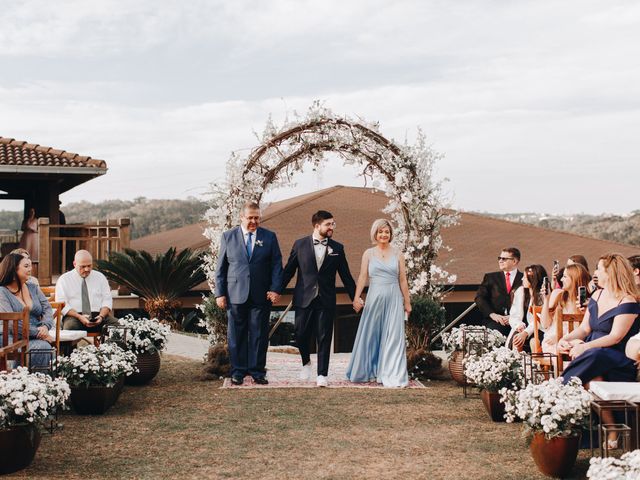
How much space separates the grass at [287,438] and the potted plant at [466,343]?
1.26 ft

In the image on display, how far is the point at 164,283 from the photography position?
15.9m

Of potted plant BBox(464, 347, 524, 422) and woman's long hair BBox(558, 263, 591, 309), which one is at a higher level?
woman's long hair BBox(558, 263, 591, 309)

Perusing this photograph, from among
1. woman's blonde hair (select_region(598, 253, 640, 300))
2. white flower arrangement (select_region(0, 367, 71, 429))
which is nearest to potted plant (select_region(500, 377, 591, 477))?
woman's blonde hair (select_region(598, 253, 640, 300))

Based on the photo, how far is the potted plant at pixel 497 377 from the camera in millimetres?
7105

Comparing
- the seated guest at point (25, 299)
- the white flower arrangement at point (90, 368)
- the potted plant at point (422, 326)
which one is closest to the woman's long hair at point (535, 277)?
the potted plant at point (422, 326)

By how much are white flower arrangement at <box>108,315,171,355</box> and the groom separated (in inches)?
57.9

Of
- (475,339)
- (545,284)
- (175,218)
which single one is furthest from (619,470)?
(175,218)

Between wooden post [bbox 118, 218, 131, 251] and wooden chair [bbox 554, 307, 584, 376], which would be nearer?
wooden chair [bbox 554, 307, 584, 376]

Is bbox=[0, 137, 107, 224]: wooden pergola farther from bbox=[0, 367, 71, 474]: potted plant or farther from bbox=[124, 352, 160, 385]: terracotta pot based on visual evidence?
bbox=[0, 367, 71, 474]: potted plant

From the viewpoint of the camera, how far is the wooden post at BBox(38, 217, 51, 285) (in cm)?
1590

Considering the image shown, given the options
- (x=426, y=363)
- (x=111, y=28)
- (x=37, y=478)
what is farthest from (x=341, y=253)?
(x=111, y=28)

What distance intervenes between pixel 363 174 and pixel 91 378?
14.4ft

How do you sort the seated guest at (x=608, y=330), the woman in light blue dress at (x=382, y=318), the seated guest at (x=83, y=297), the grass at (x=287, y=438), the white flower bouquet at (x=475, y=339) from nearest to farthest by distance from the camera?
1. the grass at (x=287, y=438)
2. the seated guest at (x=608, y=330)
3. the white flower bouquet at (x=475, y=339)
4. the seated guest at (x=83, y=297)
5. the woman in light blue dress at (x=382, y=318)

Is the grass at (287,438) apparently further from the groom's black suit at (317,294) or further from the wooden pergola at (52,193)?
the wooden pergola at (52,193)
